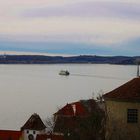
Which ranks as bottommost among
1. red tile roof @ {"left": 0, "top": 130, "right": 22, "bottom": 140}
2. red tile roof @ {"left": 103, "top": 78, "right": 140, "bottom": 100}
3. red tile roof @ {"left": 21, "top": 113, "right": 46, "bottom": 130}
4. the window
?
red tile roof @ {"left": 0, "top": 130, "right": 22, "bottom": 140}

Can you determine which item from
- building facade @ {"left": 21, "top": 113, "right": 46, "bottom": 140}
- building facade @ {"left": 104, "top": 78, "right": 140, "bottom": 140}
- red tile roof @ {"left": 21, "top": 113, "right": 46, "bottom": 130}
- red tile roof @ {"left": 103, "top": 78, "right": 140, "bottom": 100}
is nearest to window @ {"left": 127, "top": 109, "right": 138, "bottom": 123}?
building facade @ {"left": 104, "top": 78, "right": 140, "bottom": 140}

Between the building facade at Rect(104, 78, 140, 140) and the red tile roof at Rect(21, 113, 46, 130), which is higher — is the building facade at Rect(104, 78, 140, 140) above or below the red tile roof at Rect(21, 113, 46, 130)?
above

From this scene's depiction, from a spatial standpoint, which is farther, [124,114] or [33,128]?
[33,128]

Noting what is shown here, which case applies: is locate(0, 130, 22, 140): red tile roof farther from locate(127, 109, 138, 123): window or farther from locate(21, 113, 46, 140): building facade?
locate(127, 109, 138, 123): window

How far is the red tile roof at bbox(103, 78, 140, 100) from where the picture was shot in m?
22.6

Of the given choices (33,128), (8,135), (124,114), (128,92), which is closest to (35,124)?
(33,128)

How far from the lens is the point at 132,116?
22.5 meters

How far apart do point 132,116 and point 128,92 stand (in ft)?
3.70

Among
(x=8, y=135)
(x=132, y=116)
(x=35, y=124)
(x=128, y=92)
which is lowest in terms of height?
(x=8, y=135)

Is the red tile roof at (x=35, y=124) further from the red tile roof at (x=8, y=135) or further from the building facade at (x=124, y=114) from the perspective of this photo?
the building facade at (x=124, y=114)

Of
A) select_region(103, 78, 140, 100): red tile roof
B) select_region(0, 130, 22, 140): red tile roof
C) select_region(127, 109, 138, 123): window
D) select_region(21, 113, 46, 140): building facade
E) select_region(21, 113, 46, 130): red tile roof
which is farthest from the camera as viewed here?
select_region(21, 113, 46, 130): red tile roof

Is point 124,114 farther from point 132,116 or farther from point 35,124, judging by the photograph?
point 35,124

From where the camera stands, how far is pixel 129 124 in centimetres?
2256

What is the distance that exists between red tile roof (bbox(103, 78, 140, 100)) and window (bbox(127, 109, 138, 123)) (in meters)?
0.56
